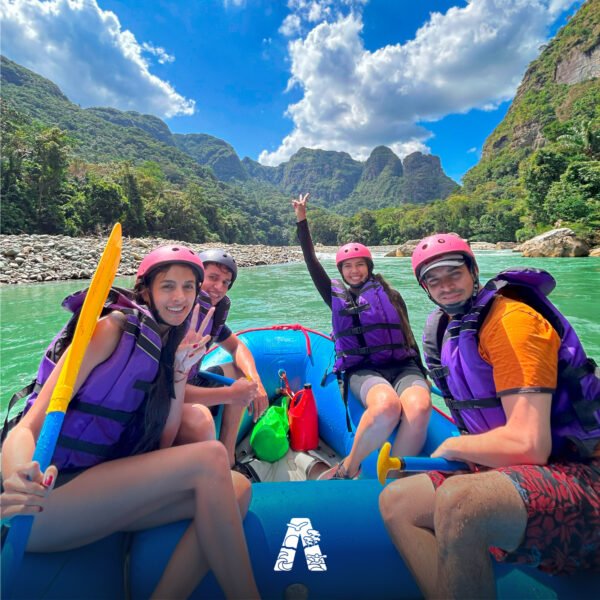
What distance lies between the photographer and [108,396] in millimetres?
1299

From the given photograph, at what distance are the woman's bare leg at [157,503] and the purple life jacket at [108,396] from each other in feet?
0.27

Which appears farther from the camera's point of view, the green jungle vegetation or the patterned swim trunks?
the green jungle vegetation

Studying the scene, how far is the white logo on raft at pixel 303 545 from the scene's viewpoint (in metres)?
1.24

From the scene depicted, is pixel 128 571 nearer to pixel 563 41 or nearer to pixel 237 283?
pixel 237 283

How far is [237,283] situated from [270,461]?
13304 millimetres

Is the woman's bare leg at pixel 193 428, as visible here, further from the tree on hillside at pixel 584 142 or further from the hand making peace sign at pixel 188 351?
the tree on hillside at pixel 584 142

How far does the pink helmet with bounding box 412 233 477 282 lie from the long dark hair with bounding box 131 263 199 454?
111 cm

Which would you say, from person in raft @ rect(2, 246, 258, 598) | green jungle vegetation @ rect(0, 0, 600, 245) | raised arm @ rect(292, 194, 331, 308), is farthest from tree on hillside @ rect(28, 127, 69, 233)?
person in raft @ rect(2, 246, 258, 598)

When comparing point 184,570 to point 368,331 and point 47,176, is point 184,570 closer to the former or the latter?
point 368,331

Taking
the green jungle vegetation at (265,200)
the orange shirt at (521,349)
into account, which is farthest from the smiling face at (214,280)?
the green jungle vegetation at (265,200)

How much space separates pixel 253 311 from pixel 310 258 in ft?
20.8

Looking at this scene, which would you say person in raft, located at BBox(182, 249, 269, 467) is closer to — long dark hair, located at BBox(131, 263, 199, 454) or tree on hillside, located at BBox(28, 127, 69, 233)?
long dark hair, located at BBox(131, 263, 199, 454)

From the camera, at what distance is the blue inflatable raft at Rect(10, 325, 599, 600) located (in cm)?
111

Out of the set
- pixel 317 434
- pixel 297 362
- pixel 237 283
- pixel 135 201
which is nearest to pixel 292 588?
pixel 317 434
